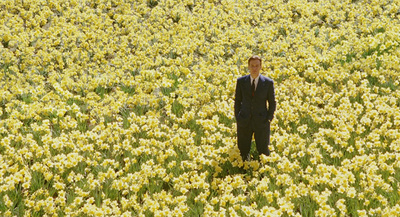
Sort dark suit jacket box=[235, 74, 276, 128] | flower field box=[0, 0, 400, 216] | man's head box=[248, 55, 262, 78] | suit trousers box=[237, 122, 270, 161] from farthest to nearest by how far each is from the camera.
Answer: suit trousers box=[237, 122, 270, 161], dark suit jacket box=[235, 74, 276, 128], man's head box=[248, 55, 262, 78], flower field box=[0, 0, 400, 216]

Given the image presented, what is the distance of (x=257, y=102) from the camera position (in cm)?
584

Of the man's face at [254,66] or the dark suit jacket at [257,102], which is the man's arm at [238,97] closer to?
the dark suit jacket at [257,102]

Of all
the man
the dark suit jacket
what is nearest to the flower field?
the man

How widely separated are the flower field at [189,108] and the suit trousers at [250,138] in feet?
0.62

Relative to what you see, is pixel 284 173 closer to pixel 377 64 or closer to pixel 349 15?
pixel 377 64

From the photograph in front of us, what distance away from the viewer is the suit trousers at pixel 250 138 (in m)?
5.96

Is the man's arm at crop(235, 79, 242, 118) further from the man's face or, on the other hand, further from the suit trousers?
the man's face

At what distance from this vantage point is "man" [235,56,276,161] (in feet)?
18.9

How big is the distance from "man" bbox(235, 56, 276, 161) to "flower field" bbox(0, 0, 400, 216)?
1.50 feet

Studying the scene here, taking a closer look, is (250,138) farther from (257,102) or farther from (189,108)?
(189,108)

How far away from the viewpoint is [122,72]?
9562 millimetres

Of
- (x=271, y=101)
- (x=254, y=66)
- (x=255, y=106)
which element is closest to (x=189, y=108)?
(x=255, y=106)

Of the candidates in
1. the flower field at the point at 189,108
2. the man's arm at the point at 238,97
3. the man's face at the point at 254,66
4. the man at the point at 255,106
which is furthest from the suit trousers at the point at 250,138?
the man's face at the point at 254,66

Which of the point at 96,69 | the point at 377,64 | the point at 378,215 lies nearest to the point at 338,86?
the point at 377,64
